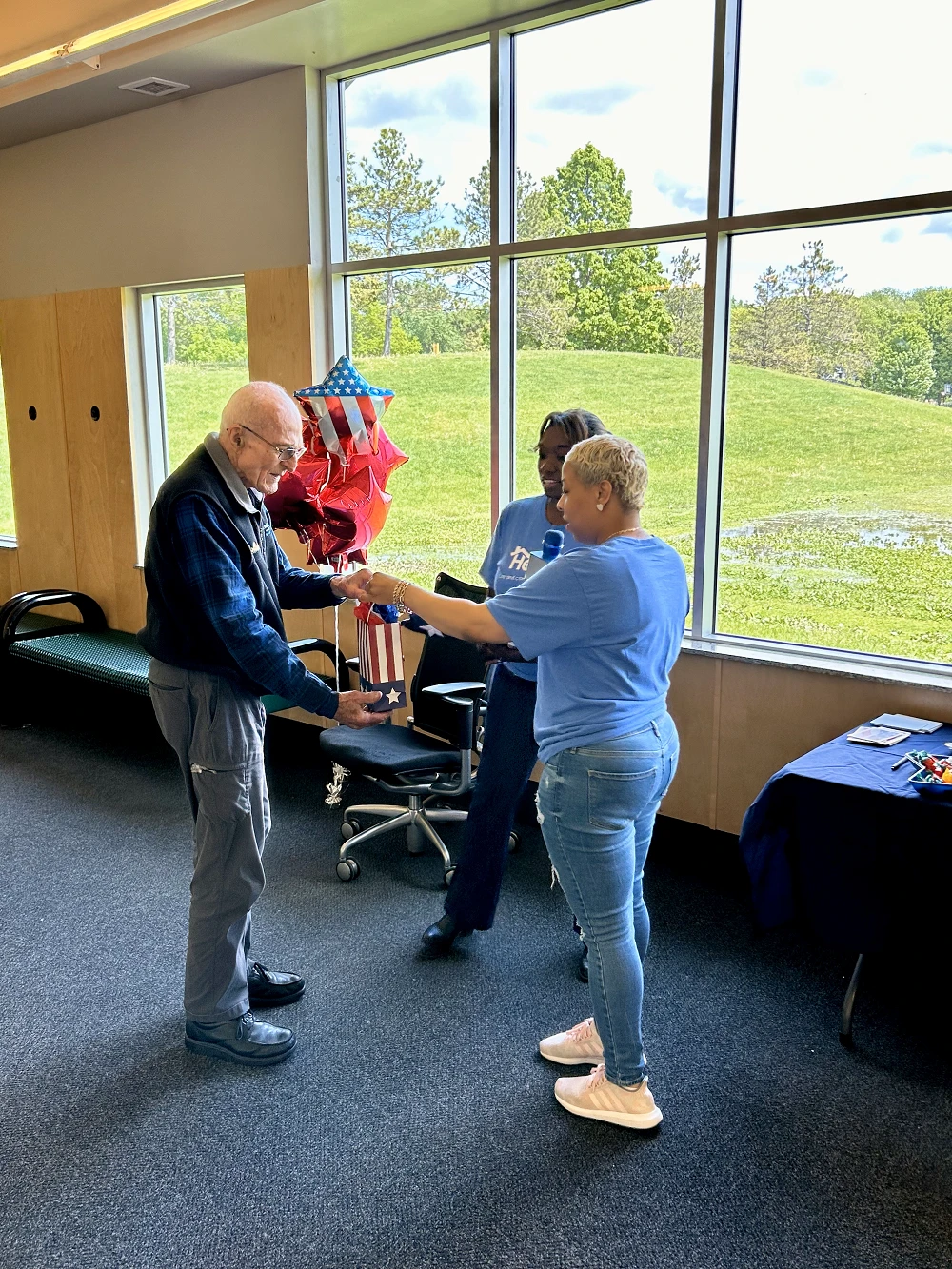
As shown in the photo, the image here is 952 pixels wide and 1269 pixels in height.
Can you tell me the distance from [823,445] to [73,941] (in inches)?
123

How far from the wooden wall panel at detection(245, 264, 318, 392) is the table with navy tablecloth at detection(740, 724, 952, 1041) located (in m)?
3.13

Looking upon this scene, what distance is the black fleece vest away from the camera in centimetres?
239

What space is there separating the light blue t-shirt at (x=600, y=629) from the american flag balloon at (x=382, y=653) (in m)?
0.60

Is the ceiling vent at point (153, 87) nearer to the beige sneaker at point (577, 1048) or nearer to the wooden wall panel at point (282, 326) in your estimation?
the wooden wall panel at point (282, 326)

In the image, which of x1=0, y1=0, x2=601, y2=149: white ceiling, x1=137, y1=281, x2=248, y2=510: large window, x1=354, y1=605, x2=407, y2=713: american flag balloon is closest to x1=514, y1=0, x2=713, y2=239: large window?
x1=0, y1=0, x2=601, y2=149: white ceiling

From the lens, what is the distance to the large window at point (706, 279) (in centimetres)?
337

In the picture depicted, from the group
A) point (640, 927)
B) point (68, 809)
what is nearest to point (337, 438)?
point (640, 927)

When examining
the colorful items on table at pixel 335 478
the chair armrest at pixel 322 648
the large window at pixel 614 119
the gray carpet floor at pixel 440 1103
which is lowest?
the gray carpet floor at pixel 440 1103

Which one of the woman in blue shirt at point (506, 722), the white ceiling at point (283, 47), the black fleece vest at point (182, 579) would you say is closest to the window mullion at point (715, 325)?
the white ceiling at point (283, 47)

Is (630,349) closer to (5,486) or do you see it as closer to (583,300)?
(583,300)

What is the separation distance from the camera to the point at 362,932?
10.9 ft

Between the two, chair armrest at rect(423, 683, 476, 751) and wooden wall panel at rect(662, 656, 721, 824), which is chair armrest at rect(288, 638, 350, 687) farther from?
wooden wall panel at rect(662, 656, 721, 824)

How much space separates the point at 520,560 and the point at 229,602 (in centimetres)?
92

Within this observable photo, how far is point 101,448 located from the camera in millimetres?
5871
